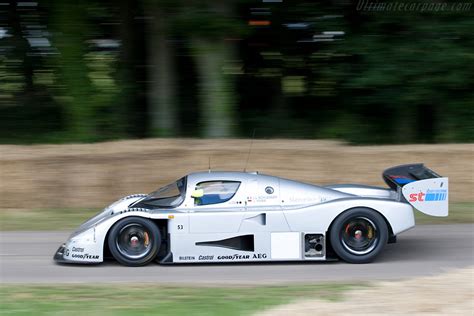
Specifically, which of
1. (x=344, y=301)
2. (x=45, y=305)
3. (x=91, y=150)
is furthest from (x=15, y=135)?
(x=344, y=301)

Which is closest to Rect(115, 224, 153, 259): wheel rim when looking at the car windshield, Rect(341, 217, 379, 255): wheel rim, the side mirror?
the car windshield

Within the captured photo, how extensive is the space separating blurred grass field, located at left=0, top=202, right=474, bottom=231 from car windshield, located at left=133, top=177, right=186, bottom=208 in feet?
9.78

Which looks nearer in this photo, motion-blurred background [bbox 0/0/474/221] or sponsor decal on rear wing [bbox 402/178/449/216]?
sponsor decal on rear wing [bbox 402/178/449/216]

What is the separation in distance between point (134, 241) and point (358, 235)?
2722 mm

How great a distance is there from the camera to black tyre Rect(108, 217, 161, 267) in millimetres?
8648

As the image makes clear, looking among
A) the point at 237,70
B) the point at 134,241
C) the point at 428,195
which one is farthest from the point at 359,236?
the point at 237,70

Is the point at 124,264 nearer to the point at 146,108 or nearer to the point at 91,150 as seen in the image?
the point at 91,150

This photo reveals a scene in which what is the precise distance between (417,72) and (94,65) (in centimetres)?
748

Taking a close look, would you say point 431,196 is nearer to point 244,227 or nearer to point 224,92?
point 244,227

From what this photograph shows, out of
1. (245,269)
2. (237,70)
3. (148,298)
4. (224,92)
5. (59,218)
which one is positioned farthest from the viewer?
(237,70)

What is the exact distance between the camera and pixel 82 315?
652cm

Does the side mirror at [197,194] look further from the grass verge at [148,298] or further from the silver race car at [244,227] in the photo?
the grass verge at [148,298]

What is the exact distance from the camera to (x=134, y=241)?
8.73 metres

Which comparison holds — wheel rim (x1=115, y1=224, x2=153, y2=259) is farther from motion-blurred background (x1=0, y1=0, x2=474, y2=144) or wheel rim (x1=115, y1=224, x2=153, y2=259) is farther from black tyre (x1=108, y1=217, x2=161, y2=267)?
motion-blurred background (x1=0, y1=0, x2=474, y2=144)
